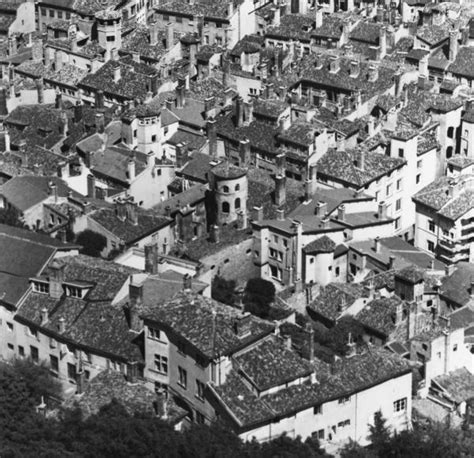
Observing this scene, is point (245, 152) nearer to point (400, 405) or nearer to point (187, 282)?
point (187, 282)

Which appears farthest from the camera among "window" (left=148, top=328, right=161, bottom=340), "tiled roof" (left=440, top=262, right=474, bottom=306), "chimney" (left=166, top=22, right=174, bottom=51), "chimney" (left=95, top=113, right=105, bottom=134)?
"chimney" (left=166, top=22, right=174, bottom=51)

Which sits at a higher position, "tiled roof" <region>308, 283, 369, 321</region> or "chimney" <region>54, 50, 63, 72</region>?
"tiled roof" <region>308, 283, 369, 321</region>

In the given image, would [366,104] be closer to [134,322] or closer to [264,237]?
[264,237]

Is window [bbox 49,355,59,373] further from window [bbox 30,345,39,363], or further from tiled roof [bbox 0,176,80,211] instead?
tiled roof [bbox 0,176,80,211]

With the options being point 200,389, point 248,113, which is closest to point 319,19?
point 248,113

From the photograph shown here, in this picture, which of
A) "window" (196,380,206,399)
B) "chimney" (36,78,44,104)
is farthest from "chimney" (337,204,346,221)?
"chimney" (36,78,44,104)

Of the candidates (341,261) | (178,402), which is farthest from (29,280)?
(341,261)

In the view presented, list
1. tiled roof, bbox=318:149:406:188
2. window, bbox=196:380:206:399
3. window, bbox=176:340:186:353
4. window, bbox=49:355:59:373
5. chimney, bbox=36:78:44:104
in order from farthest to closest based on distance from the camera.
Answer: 1. chimney, bbox=36:78:44:104
2. tiled roof, bbox=318:149:406:188
3. window, bbox=49:355:59:373
4. window, bbox=176:340:186:353
5. window, bbox=196:380:206:399
